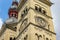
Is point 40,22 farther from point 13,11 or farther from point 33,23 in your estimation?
point 13,11

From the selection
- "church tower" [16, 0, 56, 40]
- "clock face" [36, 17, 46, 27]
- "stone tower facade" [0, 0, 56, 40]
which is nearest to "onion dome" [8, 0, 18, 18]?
"stone tower facade" [0, 0, 56, 40]

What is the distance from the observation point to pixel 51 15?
145 ft

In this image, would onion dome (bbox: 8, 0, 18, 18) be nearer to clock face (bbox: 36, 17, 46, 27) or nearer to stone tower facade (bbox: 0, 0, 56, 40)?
stone tower facade (bbox: 0, 0, 56, 40)

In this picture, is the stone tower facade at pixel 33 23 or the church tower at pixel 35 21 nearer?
the church tower at pixel 35 21

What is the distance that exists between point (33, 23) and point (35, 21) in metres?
1.20

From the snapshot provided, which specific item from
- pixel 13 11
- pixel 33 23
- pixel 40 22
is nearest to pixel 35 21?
pixel 40 22

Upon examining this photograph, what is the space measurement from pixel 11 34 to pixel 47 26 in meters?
10.7

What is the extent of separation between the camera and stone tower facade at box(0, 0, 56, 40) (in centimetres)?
3797

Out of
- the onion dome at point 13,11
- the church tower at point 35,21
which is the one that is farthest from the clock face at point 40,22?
the onion dome at point 13,11

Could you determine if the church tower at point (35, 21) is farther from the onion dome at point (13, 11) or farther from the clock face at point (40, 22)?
the onion dome at point (13, 11)

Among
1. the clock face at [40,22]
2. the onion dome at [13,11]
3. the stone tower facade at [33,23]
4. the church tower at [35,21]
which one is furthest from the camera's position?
the onion dome at [13,11]

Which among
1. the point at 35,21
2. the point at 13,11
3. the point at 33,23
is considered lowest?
the point at 33,23

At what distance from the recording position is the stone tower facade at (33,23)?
37969 mm

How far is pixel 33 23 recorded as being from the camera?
127ft
